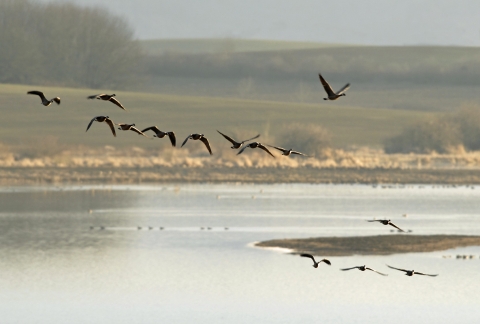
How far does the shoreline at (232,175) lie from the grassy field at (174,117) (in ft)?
76.3

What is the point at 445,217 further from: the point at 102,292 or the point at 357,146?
the point at 357,146

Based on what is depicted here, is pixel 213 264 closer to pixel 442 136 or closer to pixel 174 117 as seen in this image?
pixel 442 136

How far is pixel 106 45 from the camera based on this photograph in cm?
15138

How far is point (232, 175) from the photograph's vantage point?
8562 cm

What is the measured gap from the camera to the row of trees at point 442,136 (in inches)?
4222

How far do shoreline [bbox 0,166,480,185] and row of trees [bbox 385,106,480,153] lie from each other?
18.1m

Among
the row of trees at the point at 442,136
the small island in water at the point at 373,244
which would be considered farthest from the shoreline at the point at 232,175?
the small island in water at the point at 373,244

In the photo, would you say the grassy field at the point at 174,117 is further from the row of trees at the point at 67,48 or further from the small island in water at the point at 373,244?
the small island in water at the point at 373,244

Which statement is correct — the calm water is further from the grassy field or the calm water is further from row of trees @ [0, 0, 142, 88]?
row of trees @ [0, 0, 142, 88]

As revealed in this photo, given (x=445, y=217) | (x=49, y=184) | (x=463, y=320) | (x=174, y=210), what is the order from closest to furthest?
(x=463, y=320) < (x=445, y=217) < (x=174, y=210) < (x=49, y=184)

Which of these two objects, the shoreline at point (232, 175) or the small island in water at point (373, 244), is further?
the shoreline at point (232, 175)

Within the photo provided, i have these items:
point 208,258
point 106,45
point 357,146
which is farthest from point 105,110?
point 208,258

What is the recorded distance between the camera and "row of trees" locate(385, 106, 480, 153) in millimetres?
107250

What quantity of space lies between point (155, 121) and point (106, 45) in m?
21.1
